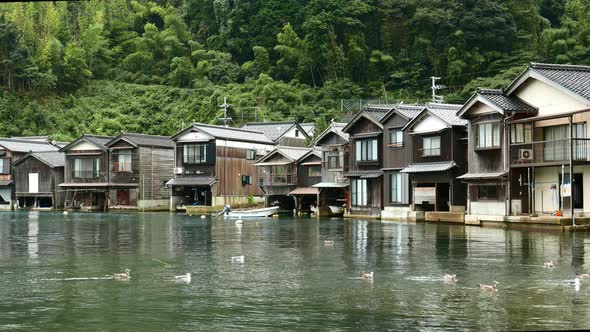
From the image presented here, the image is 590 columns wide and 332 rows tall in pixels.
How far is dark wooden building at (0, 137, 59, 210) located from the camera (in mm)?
70562

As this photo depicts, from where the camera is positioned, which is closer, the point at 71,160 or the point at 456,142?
the point at 456,142

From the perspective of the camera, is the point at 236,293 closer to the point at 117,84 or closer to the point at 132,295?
the point at 132,295

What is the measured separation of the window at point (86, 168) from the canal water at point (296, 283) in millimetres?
35136

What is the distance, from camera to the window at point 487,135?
38406mm

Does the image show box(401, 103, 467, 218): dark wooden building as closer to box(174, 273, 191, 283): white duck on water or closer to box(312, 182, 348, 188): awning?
box(312, 182, 348, 188): awning

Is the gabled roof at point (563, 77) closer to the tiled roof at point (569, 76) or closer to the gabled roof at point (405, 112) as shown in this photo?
the tiled roof at point (569, 76)

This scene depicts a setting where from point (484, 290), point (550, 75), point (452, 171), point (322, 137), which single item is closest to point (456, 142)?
point (452, 171)

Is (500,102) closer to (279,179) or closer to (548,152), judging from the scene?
(548,152)

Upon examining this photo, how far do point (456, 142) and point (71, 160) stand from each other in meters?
39.4

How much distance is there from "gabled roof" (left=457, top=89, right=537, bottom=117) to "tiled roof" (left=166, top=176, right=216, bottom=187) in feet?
88.8

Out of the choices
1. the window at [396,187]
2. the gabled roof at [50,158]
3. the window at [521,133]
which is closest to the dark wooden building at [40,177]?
the gabled roof at [50,158]

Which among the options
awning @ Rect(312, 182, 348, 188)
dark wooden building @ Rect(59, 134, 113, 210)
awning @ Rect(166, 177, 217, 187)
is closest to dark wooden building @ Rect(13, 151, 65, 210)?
dark wooden building @ Rect(59, 134, 113, 210)

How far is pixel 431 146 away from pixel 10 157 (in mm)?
44579

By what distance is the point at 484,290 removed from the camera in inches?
659
